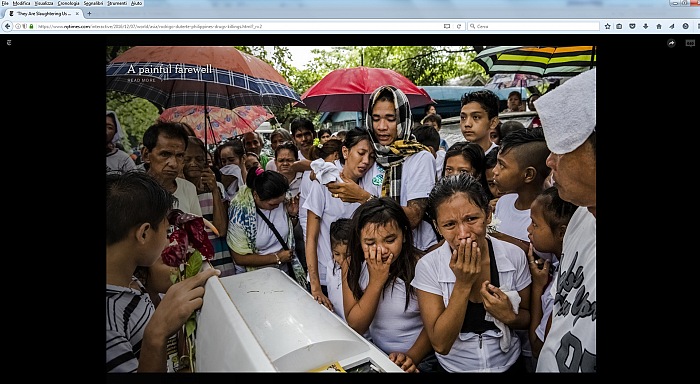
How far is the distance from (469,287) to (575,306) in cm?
28

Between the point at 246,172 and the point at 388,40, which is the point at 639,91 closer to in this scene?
the point at 388,40

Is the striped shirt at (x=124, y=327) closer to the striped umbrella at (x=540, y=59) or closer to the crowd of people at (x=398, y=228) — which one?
the crowd of people at (x=398, y=228)

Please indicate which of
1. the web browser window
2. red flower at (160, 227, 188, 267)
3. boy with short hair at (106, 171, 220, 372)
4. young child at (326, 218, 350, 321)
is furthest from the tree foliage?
young child at (326, 218, 350, 321)

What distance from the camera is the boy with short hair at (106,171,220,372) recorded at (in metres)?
1.16

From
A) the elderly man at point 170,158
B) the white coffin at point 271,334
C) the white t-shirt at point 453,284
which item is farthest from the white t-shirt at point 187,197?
the white t-shirt at point 453,284

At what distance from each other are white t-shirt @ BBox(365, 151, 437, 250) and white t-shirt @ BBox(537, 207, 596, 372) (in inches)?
15.0

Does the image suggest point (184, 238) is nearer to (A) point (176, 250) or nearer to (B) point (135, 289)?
(A) point (176, 250)

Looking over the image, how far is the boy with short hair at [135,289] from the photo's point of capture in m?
1.16

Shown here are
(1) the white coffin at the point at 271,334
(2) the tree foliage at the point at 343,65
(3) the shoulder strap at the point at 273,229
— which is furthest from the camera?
(3) the shoulder strap at the point at 273,229

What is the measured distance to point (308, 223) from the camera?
129 centimetres

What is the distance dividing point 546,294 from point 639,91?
2.07ft

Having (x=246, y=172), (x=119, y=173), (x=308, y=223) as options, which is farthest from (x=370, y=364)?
(x=119, y=173)

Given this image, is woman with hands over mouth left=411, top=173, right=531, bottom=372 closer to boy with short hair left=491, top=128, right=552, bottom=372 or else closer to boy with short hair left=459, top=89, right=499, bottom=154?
boy with short hair left=491, top=128, right=552, bottom=372

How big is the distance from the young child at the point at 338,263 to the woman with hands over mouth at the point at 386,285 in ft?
0.07
